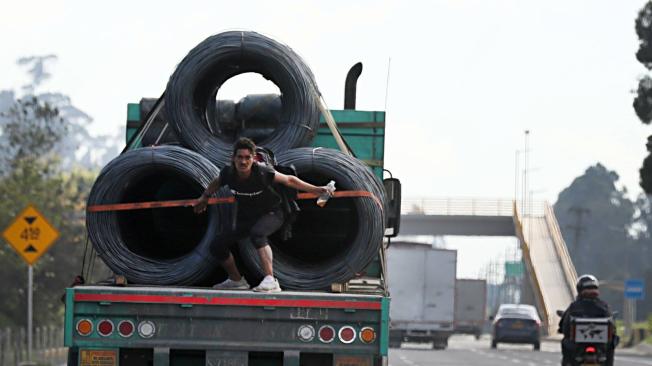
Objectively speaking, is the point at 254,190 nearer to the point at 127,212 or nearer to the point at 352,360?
the point at 127,212

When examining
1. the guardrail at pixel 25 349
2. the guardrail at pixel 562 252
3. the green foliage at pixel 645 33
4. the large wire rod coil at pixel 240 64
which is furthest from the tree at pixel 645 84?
the large wire rod coil at pixel 240 64

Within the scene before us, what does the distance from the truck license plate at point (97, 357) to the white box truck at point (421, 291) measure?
37.9 meters

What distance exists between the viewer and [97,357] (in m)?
13.3

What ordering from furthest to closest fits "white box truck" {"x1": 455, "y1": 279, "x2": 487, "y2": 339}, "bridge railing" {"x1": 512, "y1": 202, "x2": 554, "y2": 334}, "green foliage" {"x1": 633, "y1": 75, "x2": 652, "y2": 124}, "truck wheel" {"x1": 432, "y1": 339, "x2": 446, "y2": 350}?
"bridge railing" {"x1": 512, "y1": 202, "x2": 554, "y2": 334} < "white box truck" {"x1": 455, "y1": 279, "x2": 487, "y2": 339} < "green foliage" {"x1": 633, "y1": 75, "x2": 652, "y2": 124} < "truck wheel" {"x1": 432, "y1": 339, "x2": 446, "y2": 350}

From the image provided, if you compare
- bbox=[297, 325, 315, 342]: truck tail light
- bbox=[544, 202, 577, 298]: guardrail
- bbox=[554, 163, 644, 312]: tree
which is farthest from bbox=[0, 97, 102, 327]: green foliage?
bbox=[554, 163, 644, 312]: tree

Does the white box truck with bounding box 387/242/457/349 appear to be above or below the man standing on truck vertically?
below

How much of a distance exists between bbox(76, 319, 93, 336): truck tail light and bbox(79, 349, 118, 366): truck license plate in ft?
0.45

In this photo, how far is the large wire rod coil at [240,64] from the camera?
15.0 meters

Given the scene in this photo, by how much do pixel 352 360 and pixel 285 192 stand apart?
1.54 metres

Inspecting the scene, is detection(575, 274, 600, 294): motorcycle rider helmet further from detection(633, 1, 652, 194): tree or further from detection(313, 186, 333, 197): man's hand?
detection(633, 1, 652, 194): tree

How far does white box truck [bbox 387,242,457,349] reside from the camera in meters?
51.8

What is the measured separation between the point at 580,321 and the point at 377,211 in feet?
13.1

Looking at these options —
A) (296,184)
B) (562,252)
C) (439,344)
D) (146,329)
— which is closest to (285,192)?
(296,184)

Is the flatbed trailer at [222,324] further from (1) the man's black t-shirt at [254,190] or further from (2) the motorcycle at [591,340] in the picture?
(2) the motorcycle at [591,340]
